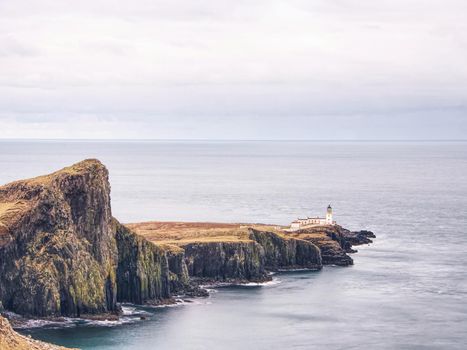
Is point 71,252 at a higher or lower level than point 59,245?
lower

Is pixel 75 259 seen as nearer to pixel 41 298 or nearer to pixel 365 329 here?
pixel 41 298

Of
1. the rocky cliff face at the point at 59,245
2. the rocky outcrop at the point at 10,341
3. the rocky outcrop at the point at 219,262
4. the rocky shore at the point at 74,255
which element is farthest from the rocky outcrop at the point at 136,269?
the rocky outcrop at the point at 10,341

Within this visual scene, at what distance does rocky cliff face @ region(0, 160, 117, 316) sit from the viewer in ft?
501

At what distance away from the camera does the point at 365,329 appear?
154375 millimetres

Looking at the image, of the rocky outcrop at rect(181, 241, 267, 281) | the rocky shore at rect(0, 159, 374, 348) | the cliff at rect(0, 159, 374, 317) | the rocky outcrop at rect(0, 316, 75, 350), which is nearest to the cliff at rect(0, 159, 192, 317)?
the cliff at rect(0, 159, 374, 317)

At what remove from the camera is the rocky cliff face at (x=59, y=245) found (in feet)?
501

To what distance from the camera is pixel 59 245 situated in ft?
518

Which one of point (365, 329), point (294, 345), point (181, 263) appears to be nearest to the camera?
point (294, 345)

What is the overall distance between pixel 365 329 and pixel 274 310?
64.5ft

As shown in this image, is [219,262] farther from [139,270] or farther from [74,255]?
[74,255]

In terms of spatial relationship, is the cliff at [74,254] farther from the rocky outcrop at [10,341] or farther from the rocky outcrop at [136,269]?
the rocky outcrop at [10,341]

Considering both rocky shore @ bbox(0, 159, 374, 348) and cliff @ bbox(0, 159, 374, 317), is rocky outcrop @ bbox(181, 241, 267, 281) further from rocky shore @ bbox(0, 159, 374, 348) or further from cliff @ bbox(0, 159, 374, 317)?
cliff @ bbox(0, 159, 374, 317)

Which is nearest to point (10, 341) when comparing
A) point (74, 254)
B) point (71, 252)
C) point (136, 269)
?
point (71, 252)

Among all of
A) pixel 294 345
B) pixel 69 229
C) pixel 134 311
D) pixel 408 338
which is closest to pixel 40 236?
pixel 69 229
